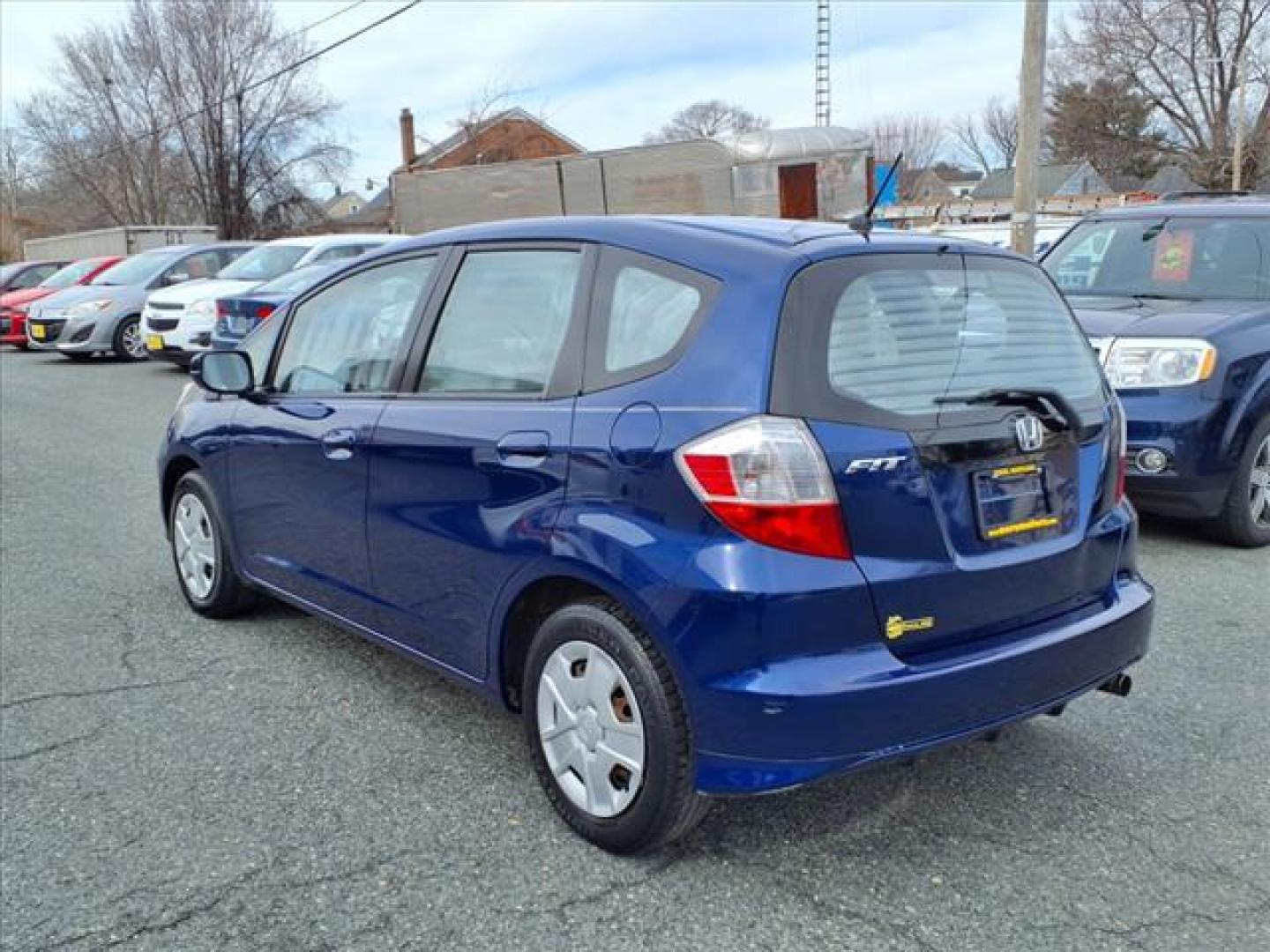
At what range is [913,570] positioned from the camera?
2641mm

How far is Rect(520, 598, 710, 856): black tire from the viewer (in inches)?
106

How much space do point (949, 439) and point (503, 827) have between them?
1.59 metres

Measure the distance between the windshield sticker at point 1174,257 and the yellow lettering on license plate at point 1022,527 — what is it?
4.26m

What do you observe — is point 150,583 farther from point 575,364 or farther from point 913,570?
point 913,570

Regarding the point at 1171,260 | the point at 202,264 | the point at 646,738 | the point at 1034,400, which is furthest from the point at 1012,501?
the point at 202,264

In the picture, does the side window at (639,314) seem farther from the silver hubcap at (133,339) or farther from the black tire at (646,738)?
the silver hubcap at (133,339)

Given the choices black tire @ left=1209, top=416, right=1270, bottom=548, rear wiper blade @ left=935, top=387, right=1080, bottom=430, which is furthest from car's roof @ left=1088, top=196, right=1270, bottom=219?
rear wiper blade @ left=935, top=387, right=1080, bottom=430

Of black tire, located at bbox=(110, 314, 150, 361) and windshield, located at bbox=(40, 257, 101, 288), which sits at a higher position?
windshield, located at bbox=(40, 257, 101, 288)

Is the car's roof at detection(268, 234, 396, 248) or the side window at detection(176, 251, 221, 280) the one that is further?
the side window at detection(176, 251, 221, 280)

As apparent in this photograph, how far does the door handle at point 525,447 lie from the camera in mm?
2984

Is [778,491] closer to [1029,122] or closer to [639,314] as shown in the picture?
[639,314]

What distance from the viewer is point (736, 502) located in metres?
2.56

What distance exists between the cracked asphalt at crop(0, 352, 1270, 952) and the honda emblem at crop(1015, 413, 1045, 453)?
894 millimetres

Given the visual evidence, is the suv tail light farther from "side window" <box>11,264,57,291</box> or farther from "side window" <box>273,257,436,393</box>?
"side window" <box>11,264,57,291</box>
